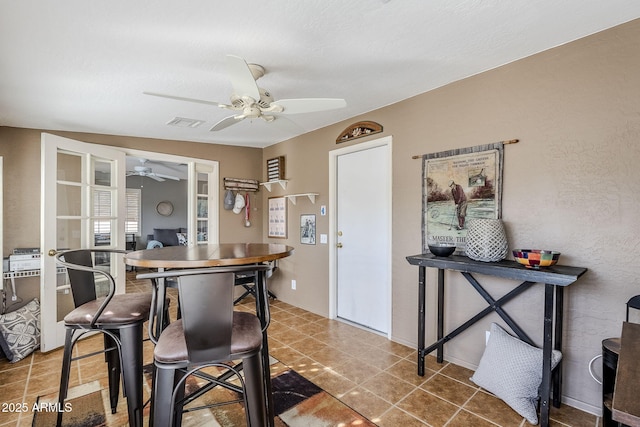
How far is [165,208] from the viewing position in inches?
335

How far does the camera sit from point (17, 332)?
2768mm

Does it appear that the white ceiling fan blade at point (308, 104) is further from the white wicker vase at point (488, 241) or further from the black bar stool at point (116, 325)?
the black bar stool at point (116, 325)

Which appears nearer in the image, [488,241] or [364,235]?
[488,241]

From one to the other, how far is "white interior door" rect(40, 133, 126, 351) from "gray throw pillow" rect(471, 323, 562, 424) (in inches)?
145

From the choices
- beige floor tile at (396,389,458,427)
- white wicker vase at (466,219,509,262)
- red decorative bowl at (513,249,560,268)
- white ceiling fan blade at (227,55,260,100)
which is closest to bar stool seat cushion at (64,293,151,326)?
white ceiling fan blade at (227,55,260,100)

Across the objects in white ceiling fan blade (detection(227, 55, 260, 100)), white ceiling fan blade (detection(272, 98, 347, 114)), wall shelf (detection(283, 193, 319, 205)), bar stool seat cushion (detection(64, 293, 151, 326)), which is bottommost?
bar stool seat cushion (detection(64, 293, 151, 326))

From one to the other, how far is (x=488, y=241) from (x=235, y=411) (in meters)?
2.03

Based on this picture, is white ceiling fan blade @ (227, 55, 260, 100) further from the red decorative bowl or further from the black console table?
the red decorative bowl

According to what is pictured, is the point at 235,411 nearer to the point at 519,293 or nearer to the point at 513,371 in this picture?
the point at 513,371

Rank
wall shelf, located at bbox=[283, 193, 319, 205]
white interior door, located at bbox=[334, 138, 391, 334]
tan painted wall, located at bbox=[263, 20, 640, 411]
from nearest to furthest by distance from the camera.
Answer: tan painted wall, located at bbox=[263, 20, 640, 411] < white interior door, located at bbox=[334, 138, 391, 334] < wall shelf, located at bbox=[283, 193, 319, 205]

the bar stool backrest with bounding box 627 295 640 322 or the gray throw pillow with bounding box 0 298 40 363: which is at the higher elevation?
the bar stool backrest with bounding box 627 295 640 322

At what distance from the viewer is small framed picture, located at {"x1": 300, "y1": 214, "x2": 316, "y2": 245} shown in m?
3.93

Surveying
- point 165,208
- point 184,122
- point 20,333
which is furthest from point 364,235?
point 165,208

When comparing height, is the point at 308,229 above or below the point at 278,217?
below
